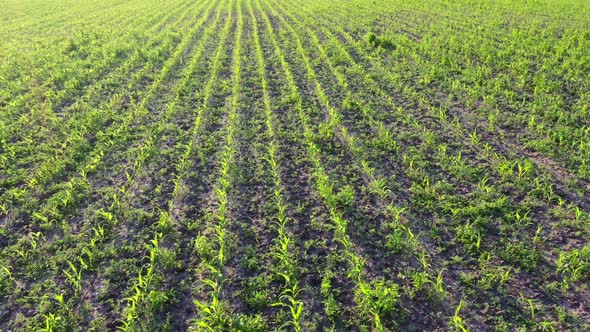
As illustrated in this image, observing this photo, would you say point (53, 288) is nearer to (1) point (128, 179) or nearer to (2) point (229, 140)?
(1) point (128, 179)

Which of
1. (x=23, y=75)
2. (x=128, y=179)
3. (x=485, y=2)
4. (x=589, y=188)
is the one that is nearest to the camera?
(x=589, y=188)

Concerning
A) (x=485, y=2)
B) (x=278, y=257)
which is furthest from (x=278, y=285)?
(x=485, y=2)

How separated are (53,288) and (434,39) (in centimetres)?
1667

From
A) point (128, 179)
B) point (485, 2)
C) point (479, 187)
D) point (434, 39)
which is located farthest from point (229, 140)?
point (485, 2)

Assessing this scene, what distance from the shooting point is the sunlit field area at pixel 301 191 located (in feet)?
15.9

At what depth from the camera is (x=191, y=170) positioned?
25.6ft

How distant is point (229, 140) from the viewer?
8.80 metres

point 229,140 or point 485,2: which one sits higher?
point 485,2

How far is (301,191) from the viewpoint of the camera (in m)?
7.11

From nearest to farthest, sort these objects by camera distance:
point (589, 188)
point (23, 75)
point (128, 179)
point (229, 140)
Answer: point (589, 188), point (128, 179), point (229, 140), point (23, 75)

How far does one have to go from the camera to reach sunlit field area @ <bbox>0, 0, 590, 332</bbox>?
191 inches

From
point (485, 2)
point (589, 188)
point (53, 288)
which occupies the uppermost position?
point (485, 2)

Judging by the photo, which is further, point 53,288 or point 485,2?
point 485,2

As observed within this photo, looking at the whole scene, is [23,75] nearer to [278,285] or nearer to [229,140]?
[229,140]
